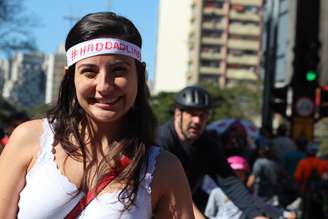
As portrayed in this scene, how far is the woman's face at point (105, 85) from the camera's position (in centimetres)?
256

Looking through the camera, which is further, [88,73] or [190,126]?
[190,126]

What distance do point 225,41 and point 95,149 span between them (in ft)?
467

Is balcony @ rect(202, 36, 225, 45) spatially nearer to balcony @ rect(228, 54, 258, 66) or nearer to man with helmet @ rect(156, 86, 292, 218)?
balcony @ rect(228, 54, 258, 66)

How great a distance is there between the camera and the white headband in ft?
8.43

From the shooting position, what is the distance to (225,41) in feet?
473

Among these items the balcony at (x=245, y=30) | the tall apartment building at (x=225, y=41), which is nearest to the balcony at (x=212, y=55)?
the tall apartment building at (x=225, y=41)

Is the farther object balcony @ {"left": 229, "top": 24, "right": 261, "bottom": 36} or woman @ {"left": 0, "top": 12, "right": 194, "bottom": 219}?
balcony @ {"left": 229, "top": 24, "right": 261, "bottom": 36}

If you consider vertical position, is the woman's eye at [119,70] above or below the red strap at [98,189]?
above

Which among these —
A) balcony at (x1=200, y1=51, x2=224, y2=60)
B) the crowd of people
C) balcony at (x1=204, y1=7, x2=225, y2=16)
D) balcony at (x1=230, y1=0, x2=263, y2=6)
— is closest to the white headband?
the crowd of people

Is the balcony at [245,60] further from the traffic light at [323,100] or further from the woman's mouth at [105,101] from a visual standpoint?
the woman's mouth at [105,101]

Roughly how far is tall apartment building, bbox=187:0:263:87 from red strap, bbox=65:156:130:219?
138222 millimetres

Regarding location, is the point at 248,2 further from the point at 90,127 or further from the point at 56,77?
the point at 90,127

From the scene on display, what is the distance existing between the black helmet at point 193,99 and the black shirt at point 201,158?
15cm

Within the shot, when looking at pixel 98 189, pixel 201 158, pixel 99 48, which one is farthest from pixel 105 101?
pixel 201 158
